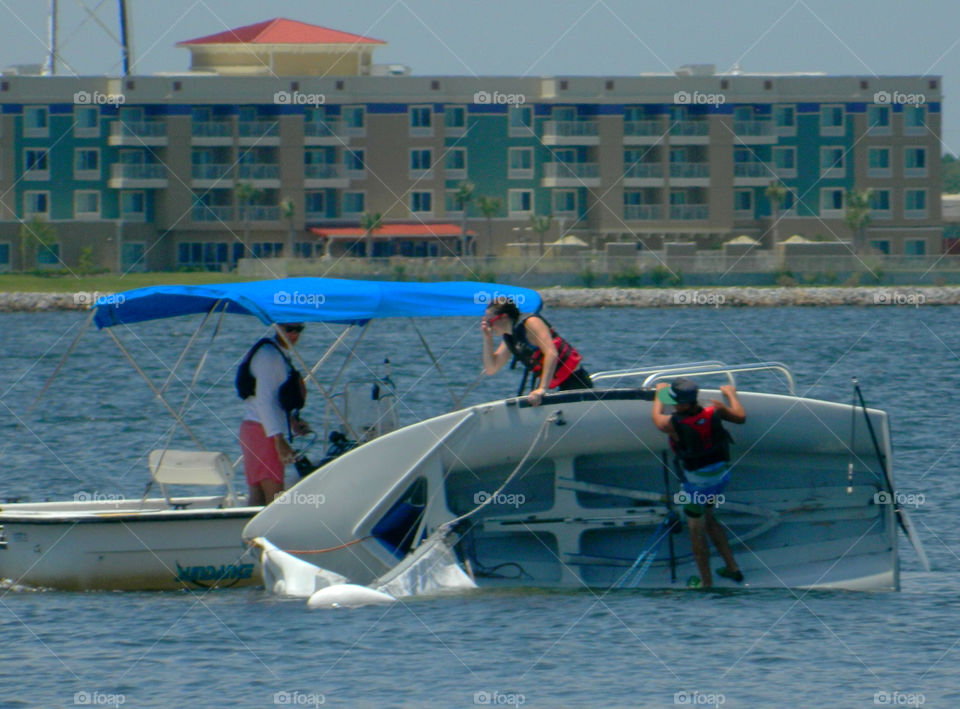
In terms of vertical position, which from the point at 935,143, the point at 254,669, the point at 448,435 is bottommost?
the point at 254,669

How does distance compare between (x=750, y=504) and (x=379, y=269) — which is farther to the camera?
(x=379, y=269)

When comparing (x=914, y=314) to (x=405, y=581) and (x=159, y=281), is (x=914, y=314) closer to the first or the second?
(x=159, y=281)

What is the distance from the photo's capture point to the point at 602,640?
1132 cm

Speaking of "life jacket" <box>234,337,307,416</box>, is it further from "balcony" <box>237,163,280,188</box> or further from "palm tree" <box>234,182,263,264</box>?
"balcony" <box>237,163,280,188</box>

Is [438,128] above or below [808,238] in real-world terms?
above

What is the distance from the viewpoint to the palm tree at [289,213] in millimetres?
81438

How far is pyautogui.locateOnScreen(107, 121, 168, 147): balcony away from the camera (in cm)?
8119

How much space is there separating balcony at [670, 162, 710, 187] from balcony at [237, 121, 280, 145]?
20979 millimetres

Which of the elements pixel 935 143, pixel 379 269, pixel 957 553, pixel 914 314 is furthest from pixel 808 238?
pixel 957 553

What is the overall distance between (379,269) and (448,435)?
5993cm

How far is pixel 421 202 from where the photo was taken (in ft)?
Answer: 276

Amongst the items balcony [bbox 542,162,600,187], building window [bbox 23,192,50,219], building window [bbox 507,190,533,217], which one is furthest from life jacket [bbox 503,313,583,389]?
building window [bbox 507,190,533,217]

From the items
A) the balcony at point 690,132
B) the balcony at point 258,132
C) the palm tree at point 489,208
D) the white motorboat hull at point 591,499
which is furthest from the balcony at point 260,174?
the white motorboat hull at point 591,499

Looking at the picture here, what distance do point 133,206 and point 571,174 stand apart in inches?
896
